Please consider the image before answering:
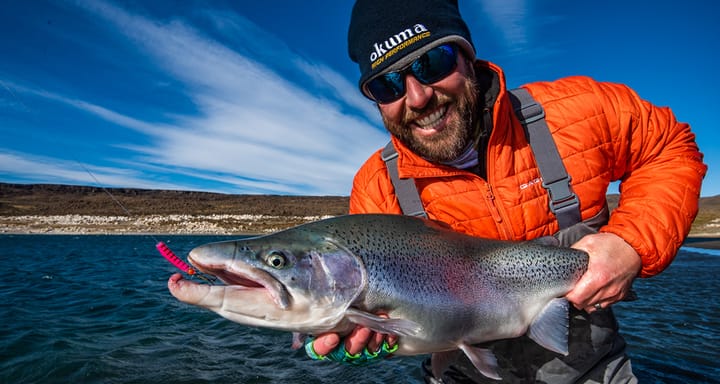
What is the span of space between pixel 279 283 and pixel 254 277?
0.13 metres

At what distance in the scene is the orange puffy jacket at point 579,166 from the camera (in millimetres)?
2529

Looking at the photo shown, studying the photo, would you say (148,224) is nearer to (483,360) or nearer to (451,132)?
(451,132)

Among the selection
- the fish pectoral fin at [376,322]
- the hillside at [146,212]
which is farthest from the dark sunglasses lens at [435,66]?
the hillside at [146,212]

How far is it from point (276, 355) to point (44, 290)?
31.2 ft

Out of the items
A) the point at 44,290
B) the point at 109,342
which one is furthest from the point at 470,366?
the point at 44,290

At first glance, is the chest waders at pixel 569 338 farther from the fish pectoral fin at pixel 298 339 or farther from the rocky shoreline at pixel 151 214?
the rocky shoreline at pixel 151 214

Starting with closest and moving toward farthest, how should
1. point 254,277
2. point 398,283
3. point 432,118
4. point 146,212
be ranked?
point 254,277, point 398,283, point 432,118, point 146,212

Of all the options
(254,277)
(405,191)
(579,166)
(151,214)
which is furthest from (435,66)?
(151,214)

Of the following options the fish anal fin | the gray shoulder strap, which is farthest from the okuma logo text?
the fish anal fin

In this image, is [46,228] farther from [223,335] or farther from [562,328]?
Result: [562,328]

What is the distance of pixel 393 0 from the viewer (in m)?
2.84

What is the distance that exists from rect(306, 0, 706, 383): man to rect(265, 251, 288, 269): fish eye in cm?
118

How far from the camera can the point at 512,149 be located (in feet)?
9.12

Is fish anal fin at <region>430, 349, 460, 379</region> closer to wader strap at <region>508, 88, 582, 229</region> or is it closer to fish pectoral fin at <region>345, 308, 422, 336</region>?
fish pectoral fin at <region>345, 308, 422, 336</region>
